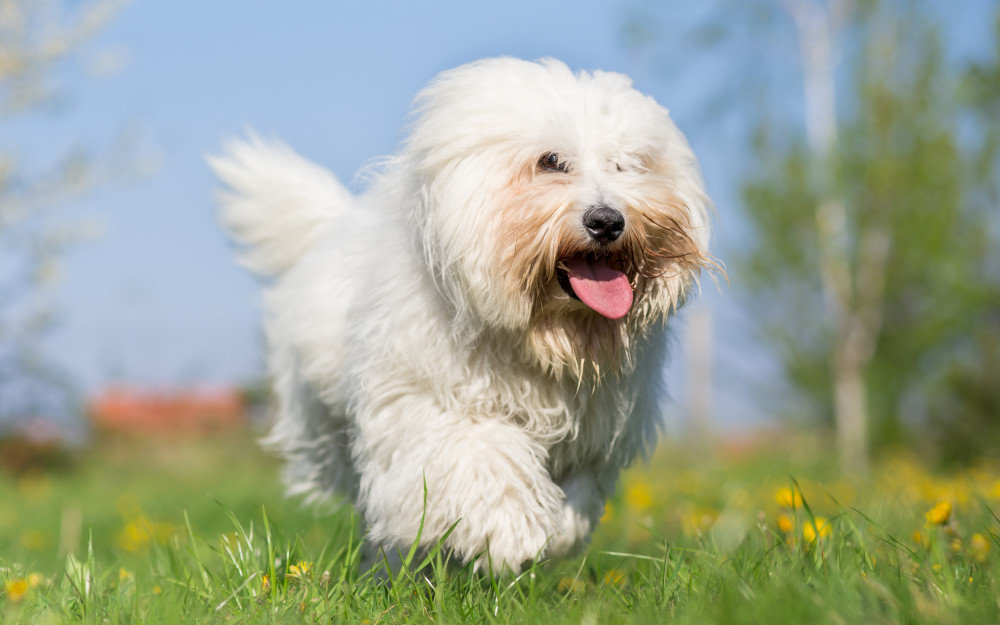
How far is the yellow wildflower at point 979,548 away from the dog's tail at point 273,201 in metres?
3.05

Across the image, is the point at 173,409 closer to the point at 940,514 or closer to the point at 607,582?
the point at 607,582

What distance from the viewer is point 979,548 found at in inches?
120

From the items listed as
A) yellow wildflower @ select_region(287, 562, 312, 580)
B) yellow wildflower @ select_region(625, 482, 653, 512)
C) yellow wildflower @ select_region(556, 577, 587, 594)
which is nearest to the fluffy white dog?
yellow wildflower @ select_region(556, 577, 587, 594)

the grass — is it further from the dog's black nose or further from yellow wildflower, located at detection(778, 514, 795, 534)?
the dog's black nose

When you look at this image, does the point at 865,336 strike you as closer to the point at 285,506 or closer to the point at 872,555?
the point at 285,506

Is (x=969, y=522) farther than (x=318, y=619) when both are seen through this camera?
Yes

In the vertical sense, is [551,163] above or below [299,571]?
above

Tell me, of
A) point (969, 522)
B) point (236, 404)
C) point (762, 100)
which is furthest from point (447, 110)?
point (762, 100)

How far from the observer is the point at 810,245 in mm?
14391

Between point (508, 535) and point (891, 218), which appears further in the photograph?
Answer: point (891, 218)

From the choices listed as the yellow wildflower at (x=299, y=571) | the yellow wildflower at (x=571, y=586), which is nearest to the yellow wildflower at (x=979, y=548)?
the yellow wildflower at (x=571, y=586)

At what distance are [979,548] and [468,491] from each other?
1.66 meters

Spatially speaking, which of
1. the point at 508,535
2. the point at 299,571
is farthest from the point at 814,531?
the point at 299,571

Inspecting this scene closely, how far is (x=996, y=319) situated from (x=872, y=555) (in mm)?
10405
